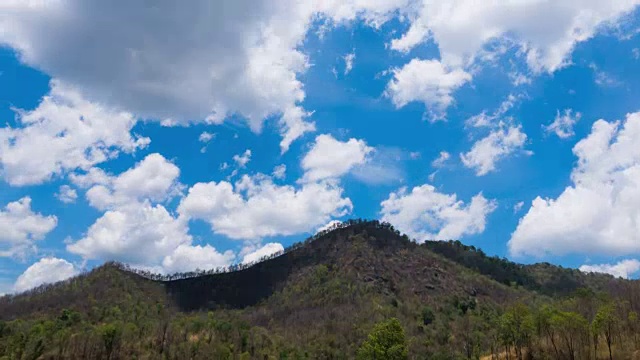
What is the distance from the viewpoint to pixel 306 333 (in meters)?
183

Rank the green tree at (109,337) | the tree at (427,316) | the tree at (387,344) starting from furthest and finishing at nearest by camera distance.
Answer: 1. the tree at (427,316)
2. the green tree at (109,337)
3. the tree at (387,344)

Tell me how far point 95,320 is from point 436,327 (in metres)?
131

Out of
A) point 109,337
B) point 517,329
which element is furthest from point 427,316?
point 109,337

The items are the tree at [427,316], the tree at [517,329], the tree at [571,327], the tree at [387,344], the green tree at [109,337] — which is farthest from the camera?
the tree at [427,316]

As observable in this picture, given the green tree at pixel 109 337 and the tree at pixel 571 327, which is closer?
the tree at pixel 571 327

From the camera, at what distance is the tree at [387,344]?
83.3 m

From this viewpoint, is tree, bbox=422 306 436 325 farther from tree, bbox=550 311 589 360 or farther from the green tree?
tree, bbox=550 311 589 360

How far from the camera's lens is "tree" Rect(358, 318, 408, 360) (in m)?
83.3

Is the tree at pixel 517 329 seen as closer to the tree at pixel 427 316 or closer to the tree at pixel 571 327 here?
the tree at pixel 571 327

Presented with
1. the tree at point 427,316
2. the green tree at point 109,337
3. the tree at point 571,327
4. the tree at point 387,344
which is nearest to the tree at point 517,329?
the tree at point 571,327

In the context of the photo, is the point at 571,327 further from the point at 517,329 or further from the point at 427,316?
the point at 427,316

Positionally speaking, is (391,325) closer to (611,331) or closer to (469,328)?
(611,331)

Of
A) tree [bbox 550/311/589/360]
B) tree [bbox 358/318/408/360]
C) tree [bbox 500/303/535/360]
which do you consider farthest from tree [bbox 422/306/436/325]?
tree [bbox 550/311/589/360]

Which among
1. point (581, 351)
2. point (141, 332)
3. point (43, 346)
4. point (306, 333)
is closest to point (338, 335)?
point (306, 333)
